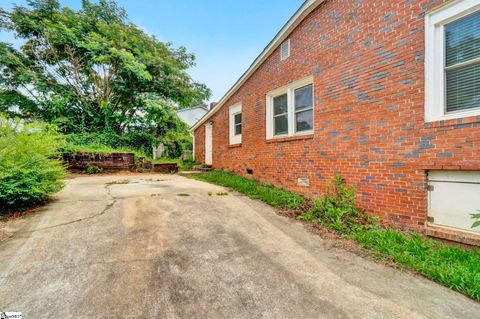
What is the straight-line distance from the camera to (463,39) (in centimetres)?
299

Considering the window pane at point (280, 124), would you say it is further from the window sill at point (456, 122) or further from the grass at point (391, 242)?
the window sill at point (456, 122)

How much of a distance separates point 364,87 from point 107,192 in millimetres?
6195

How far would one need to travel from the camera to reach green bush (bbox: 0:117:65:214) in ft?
11.3

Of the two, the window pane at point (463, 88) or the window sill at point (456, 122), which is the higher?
the window pane at point (463, 88)

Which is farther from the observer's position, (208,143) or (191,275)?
(208,143)

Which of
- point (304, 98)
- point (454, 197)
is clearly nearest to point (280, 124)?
point (304, 98)

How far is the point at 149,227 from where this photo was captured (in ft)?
10.5

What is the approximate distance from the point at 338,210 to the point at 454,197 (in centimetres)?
155

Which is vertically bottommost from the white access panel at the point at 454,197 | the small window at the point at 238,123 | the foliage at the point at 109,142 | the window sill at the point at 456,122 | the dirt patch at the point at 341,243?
the dirt patch at the point at 341,243

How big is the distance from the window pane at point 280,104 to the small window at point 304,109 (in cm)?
44

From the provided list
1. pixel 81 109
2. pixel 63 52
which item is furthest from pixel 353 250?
pixel 63 52

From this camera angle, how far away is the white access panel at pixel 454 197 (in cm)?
278

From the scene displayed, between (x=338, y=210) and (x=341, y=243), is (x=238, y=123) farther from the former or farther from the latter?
(x=341, y=243)

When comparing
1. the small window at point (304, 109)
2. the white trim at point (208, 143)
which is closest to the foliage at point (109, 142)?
the white trim at point (208, 143)
